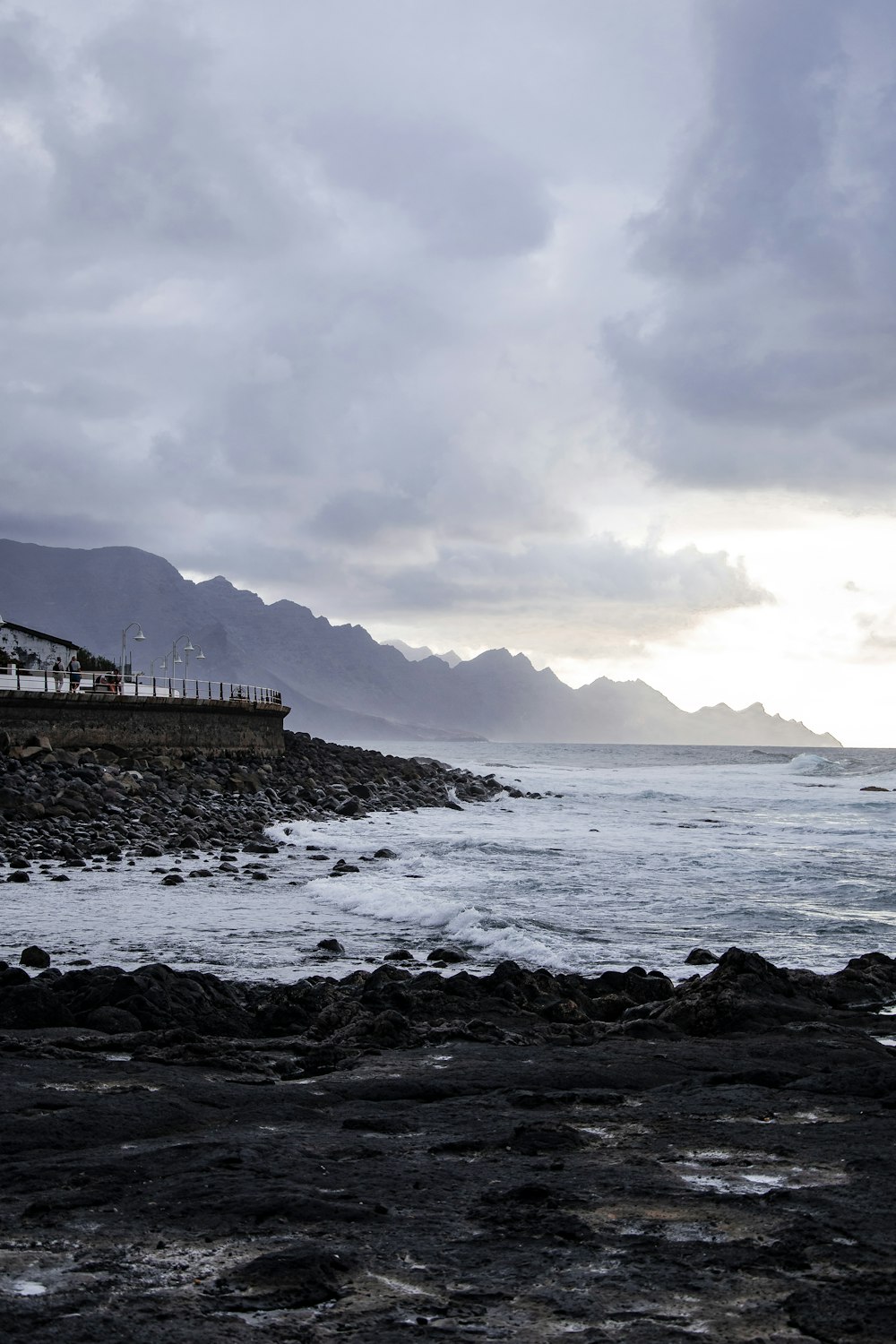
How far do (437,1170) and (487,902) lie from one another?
478 inches

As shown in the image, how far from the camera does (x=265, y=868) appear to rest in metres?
20.9

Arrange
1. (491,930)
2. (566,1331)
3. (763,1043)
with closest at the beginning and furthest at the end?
(566,1331) < (763,1043) < (491,930)

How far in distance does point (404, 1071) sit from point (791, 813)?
36884mm

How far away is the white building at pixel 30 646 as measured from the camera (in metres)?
57.5

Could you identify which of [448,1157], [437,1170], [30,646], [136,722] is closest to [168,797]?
[136,722]

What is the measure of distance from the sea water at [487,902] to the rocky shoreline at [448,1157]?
7.36 feet

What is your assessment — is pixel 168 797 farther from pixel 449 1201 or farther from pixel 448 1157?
pixel 449 1201

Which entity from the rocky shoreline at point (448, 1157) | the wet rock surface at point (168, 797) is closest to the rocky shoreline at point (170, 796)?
the wet rock surface at point (168, 797)

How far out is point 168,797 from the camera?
30875 millimetres

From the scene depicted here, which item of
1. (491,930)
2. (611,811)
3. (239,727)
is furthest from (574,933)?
(239,727)

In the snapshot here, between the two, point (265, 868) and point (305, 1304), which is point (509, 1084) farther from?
point (265, 868)

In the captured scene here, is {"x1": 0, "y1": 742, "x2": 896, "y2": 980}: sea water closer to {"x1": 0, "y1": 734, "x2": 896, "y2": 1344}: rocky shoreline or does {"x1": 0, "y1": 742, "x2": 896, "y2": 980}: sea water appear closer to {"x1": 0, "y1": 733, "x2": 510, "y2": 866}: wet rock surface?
{"x1": 0, "y1": 733, "x2": 510, "y2": 866}: wet rock surface

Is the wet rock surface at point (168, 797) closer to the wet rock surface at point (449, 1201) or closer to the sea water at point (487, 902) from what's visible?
the sea water at point (487, 902)

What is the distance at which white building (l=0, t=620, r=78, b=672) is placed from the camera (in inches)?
2263
